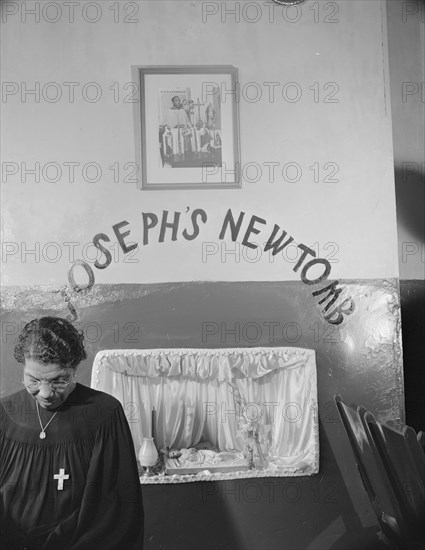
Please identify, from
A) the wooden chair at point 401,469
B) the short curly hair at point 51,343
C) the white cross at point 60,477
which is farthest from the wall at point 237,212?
the white cross at point 60,477

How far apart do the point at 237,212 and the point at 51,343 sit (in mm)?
985

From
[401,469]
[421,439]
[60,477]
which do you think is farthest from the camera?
[421,439]

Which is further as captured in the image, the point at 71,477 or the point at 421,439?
the point at 421,439

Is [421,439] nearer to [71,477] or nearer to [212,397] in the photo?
[212,397]

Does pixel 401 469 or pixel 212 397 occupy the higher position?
pixel 212 397

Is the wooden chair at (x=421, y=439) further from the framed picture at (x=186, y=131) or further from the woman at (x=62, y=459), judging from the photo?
the framed picture at (x=186, y=131)

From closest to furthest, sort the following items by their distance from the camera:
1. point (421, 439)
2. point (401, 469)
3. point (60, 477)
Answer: point (60, 477) → point (401, 469) → point (421, 439)

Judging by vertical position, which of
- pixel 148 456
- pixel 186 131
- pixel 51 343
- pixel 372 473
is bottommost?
pixel 372 473

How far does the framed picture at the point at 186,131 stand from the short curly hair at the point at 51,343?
0.71m

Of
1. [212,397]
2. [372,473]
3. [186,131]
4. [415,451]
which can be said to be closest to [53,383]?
[212,397]

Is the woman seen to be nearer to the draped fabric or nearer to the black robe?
the black robe

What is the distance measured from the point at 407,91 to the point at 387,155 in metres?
0.33

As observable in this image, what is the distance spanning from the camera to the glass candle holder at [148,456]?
10.1ft

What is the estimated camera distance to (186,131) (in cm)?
328
